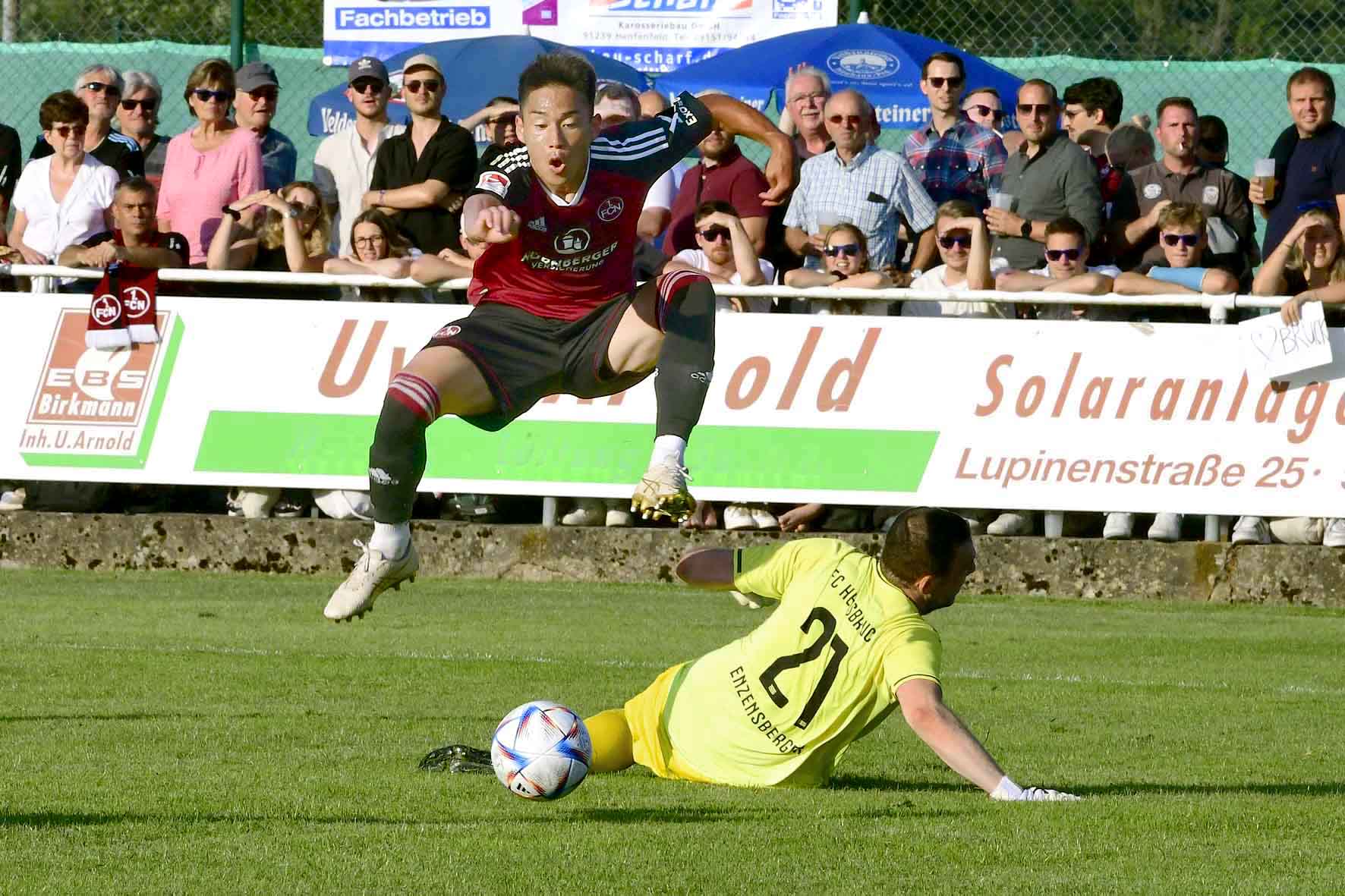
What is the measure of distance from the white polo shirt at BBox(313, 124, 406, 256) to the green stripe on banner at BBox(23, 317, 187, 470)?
124 centimetres

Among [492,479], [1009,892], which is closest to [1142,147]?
[492,479]

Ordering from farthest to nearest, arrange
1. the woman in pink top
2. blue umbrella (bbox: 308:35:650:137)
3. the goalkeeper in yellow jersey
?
blue umbrella (bbox: 308:35:650:137)
the woman in pink top
the goalkeeper in yellow jersey

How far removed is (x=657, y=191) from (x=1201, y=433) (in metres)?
3.57

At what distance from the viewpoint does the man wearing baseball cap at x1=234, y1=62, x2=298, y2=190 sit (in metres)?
14.1

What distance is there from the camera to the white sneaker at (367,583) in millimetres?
7465

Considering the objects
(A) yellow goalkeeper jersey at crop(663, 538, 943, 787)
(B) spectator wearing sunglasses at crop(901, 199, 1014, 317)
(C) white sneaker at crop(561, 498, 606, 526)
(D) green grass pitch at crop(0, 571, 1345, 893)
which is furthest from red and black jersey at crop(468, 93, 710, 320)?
(C) white sneaker at crop(561, 498, 606, 526)

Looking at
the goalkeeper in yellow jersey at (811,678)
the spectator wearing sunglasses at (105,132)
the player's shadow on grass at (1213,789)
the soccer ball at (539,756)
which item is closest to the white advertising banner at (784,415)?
the spectator wearing sunglasses at (105,132)

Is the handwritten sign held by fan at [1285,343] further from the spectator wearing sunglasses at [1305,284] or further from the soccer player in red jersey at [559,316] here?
the soccer player in red jersey at [559,316]

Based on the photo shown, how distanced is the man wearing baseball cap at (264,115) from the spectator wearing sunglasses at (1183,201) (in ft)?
17.7

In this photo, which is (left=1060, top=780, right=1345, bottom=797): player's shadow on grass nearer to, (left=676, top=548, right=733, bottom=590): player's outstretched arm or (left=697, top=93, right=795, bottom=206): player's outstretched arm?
(left=676, top=548, right=733, bottom=590): player's outstretched arm

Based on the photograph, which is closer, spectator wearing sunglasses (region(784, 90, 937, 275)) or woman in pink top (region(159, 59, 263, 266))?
spectator wearing sunglasses (region(784, 90, 937, 275))

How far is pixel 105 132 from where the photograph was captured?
14422 millimetres

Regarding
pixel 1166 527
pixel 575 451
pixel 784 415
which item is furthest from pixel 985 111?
pixel 575 451

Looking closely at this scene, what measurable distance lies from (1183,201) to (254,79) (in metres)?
6.00
